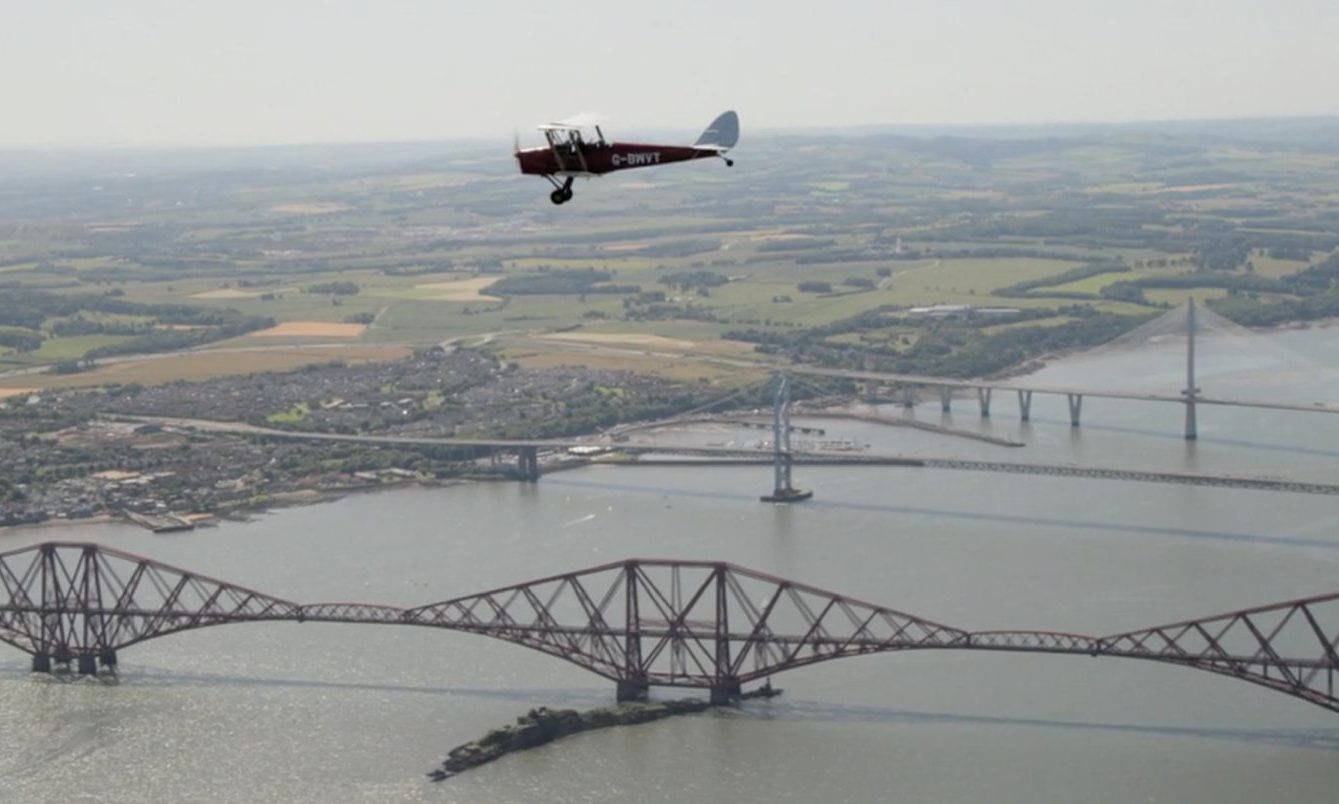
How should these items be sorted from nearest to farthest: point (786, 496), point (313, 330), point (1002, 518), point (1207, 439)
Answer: point (1002, 518) < point (786, 496) < point (1207, 439) < point (313, 330)

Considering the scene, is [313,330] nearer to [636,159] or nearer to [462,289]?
[462,289]

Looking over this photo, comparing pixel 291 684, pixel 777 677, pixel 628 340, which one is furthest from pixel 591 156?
pixel 628 340

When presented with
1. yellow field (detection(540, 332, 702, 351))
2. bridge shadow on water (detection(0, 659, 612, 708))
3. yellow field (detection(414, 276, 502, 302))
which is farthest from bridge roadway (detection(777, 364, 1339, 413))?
yellow field (detection(414, 276, 502, 302))

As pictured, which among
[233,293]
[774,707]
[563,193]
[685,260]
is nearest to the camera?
[563,193]

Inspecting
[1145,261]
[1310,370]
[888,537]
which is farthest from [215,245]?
[888,537]

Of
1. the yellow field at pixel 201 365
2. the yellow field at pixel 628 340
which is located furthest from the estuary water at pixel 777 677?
the yellow field at pixel 628 340

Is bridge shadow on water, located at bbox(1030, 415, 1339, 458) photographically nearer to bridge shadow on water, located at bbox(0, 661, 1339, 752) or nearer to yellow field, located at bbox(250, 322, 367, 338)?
bridge shadow on water, located at bbox(0, 661, 1339, 752)
